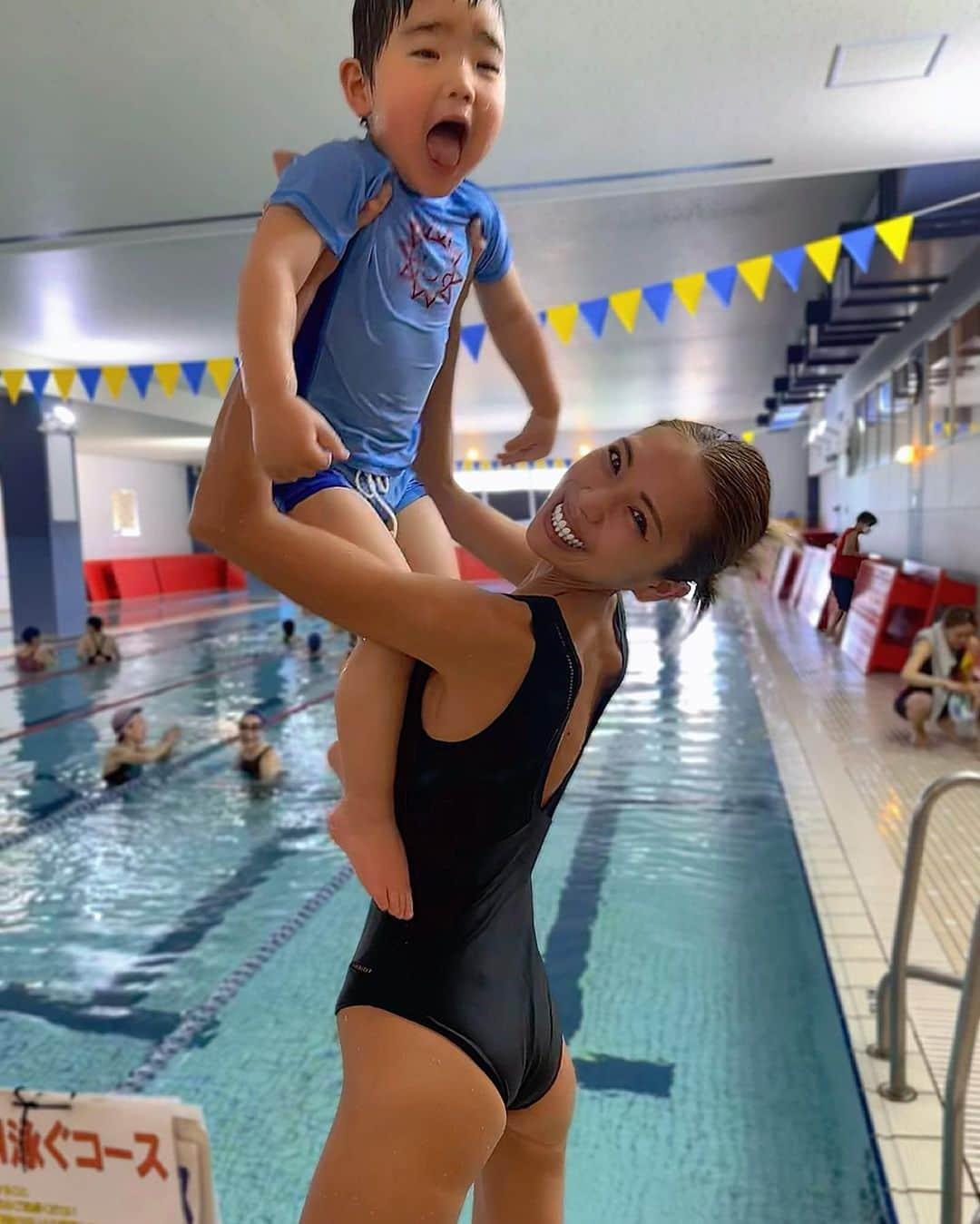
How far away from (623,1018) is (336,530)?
2.90m

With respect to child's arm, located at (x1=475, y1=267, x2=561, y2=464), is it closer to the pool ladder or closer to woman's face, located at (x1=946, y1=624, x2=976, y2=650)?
the pool ladder

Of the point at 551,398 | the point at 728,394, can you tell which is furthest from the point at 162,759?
the point at 728,394

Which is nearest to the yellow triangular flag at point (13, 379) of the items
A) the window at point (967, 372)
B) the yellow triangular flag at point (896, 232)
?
the yellow triangular flag at point (896, 232)

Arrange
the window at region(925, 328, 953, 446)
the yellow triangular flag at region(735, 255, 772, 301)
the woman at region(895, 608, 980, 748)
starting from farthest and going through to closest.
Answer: the yellow triangular flag at region(735, 255, 772, 301) → the window at region(925, 328, 953, 446) → the woman at region(895, 608, 980, 748)

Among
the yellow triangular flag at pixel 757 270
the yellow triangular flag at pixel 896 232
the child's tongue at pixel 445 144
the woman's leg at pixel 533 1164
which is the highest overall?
the yellow triangular flag at pixel 896 232

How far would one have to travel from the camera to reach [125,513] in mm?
24766

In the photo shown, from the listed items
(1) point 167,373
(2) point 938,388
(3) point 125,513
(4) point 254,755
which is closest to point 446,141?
(2) point 938,388

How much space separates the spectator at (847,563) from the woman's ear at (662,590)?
0.53ft

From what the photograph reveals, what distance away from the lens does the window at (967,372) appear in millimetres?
3660

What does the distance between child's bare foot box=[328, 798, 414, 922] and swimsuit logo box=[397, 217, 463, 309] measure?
22.7 inches

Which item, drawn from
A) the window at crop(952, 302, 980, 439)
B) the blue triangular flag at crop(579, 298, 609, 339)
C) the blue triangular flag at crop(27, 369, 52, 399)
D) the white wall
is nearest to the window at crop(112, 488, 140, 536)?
the white wall

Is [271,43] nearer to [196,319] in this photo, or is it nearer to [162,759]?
[162,759]

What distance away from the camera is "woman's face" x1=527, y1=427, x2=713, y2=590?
992 millimetres

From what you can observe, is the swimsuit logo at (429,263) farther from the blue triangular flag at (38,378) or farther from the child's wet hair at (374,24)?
the blue triangular flag at (38,378)
